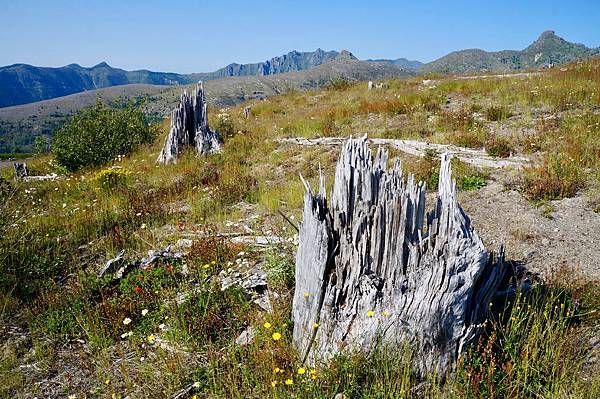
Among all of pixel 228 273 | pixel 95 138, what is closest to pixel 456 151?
pixel 228 273

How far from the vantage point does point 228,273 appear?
17.1ft

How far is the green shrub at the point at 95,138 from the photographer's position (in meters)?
13.7

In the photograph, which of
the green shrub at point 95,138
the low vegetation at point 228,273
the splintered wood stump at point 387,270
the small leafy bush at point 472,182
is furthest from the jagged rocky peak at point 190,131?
the splintered wood stump at point 387,270

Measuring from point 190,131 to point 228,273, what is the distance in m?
9.75

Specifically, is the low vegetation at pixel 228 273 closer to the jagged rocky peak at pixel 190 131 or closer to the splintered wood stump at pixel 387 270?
the splintered wood stump at pixel 387 270

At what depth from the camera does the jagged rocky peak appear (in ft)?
42.3

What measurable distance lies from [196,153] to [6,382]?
9.96m

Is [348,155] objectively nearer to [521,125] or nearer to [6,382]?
[6,382]

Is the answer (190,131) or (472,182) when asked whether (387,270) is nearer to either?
(472,182)

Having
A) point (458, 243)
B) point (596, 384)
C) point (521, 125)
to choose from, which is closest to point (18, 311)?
point (458, 243)

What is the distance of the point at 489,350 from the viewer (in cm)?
291

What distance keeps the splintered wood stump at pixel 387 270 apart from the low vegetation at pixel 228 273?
0.21 m

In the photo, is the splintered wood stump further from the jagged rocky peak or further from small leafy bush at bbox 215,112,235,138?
small leafy bush at bbox 215,112,235,138

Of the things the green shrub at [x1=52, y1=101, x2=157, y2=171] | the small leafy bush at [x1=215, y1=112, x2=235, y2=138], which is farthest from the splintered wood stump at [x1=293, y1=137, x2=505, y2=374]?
the green shrub at [x1=52, y1=101, x2=157, y2=171]
